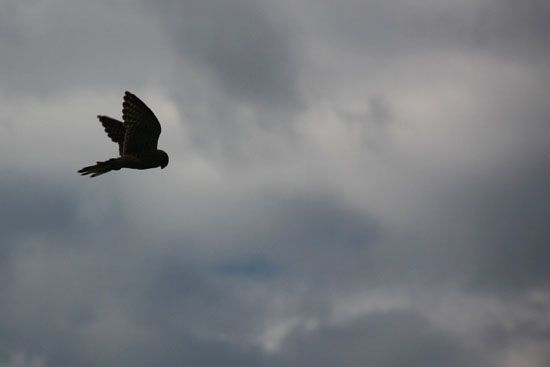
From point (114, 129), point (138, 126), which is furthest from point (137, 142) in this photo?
point (114, 129)

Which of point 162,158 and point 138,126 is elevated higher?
point 138,126

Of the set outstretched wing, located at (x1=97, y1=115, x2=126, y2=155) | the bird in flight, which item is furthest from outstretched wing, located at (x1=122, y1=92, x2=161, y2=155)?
outstretched wing, located at (x1=97, y1=115, x2=126, y2=155)

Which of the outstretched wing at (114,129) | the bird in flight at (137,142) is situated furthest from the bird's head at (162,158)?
the outstretched wing at (114,129)

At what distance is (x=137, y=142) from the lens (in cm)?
2908

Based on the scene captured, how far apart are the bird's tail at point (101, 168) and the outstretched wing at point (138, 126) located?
91 centimetres

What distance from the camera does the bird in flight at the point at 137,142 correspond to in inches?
1105

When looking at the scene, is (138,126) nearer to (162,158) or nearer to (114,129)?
(162,158)

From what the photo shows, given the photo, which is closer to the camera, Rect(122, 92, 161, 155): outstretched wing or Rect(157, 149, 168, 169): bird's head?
Rect(122, 92, 161, 155): outstretched wing

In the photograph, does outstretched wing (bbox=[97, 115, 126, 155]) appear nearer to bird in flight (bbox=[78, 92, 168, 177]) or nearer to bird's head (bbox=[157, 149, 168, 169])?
bird in flight (bbox=[78, 92, 168, 177])

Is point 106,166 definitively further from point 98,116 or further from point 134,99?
point 98,116

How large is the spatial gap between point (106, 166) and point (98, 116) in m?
4.34

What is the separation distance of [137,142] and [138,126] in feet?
2.01

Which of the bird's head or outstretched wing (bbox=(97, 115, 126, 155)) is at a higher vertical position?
outstretched wing (bbox=(97, 115, 126, 155))

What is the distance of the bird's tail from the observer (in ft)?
91.0
